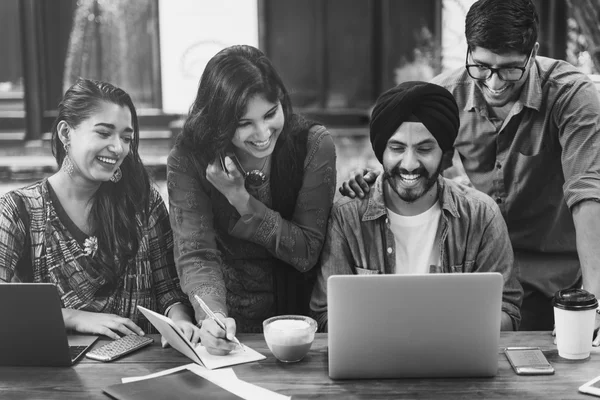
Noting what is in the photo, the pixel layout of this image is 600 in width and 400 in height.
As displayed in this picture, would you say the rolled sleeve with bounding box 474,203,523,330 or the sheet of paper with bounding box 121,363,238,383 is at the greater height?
the rolled sleeve with bounding box 474,203,523,330

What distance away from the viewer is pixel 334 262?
201cm

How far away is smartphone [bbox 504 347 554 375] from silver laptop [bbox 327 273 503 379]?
0.08 metres

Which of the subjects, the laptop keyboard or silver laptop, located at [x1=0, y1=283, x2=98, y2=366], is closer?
silver laptop, located at [x1=0, y1=283, x2=98, y2=366]

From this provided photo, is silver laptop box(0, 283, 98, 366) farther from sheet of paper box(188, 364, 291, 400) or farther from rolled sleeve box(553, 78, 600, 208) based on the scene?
rolled sleeve box(553, 78, 600, 208)

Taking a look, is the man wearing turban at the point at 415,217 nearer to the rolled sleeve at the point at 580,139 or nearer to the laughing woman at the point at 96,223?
the rolled sleeve at the point at 580,139

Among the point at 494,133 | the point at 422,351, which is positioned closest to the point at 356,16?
the point at 494,133

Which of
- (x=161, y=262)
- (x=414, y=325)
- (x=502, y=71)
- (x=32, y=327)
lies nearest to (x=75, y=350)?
(x=32, y=327)

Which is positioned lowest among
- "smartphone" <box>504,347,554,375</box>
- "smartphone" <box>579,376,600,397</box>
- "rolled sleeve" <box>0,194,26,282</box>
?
"smartphone" <box>579,376,600,397</box>

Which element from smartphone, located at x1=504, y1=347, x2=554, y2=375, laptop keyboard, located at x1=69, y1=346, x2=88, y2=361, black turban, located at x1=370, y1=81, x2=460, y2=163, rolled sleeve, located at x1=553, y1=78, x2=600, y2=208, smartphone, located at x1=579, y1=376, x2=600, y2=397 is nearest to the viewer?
smartphone, located at x1=579, y1=376, x2=600, y2=397

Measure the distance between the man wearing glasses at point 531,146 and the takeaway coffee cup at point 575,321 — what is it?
29 cm

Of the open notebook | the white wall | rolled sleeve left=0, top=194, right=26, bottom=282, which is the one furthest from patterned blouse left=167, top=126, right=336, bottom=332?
the white wall

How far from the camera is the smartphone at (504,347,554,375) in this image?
5.13 ft

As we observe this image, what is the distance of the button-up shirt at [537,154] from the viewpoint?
2.17 m

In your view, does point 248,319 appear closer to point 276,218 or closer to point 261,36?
point 276,218
